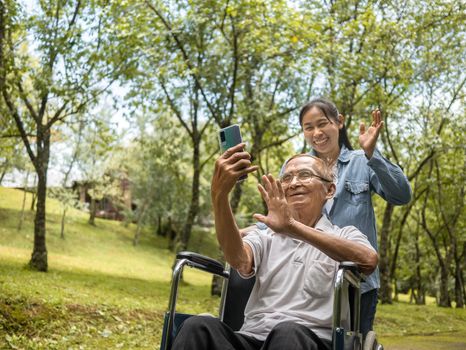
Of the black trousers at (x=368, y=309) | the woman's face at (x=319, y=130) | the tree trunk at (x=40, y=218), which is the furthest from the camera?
the tree trunk at (x=40, y=218)

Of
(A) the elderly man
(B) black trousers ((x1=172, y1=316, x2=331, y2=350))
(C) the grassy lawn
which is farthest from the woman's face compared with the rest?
(C) the grassy lawn

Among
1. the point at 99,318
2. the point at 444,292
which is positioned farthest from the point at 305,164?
the point at 444,292

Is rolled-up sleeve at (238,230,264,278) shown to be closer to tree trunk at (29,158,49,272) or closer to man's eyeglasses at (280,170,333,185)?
man's eyeglasses at (280,170,333,185)

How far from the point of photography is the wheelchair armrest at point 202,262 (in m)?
2.56

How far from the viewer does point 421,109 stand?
1620cm

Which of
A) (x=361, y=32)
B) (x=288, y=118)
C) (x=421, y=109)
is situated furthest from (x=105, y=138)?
(x=421, y=109)

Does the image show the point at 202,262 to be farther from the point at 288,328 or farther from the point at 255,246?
the point at 288,328

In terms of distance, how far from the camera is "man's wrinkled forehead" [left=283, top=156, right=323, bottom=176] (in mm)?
2611

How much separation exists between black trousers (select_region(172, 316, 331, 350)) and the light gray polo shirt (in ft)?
0.48

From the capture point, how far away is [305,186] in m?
2.58

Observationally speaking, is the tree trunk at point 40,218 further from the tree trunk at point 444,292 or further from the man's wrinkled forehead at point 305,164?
the tree trunk at point 444,292

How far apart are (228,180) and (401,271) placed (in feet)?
91.4

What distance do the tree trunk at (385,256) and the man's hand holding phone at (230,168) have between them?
505 inches

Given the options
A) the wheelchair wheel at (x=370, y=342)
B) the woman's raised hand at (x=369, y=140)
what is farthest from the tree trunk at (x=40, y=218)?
the wheelchair wheel at (x=370, y=342)
